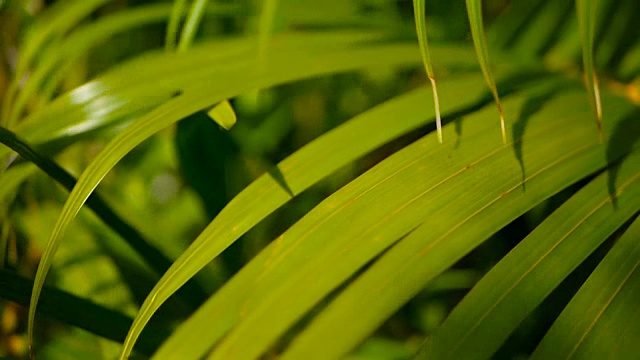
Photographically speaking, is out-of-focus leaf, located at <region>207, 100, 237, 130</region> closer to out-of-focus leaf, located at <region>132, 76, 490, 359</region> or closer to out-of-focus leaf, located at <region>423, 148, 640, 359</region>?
out-of-focus leaf, located at <region>132, 76, 490, 359</region>

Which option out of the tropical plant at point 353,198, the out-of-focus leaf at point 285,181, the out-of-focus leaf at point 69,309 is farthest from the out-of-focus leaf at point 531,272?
the out-of-focus leaf at point 69,309

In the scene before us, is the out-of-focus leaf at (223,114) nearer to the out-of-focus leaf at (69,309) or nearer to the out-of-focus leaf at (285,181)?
the out-of-focus leaf at (285,181)

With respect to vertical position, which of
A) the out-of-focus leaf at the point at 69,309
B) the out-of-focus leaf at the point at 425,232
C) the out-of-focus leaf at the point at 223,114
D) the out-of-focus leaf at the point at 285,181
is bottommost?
the out-of-focus leaf at the point at 425,232

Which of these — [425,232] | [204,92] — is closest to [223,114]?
[204,92]

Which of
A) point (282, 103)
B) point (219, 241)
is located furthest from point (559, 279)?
point (282, 103)

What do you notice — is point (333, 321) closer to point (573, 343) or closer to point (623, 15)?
point (573, 343)

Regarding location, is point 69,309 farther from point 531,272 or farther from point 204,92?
point 531,272

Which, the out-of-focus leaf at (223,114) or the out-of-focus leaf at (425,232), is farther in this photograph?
the out-of-focus leaf at (223,114)

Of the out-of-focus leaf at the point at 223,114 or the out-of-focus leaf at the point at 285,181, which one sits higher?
the out-of-focus leaf at the point at 223,114

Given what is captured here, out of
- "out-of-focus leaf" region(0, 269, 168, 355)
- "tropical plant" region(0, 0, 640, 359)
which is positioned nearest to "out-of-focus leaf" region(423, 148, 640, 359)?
"tropical plant" region(0, 0, 640, 359)

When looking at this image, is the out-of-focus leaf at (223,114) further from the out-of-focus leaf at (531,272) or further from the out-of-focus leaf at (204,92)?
the out-of-focus leaf at (531,272)
